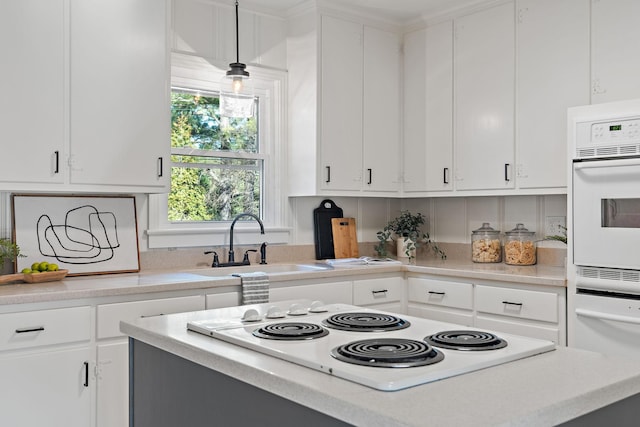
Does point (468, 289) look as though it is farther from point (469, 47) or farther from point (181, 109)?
point (181, 109)

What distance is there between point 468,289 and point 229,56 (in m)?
2.07

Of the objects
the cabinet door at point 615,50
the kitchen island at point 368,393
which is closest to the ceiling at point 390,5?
the cabinet door at point 615,50

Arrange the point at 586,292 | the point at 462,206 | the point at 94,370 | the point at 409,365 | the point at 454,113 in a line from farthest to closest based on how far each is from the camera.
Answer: the point at 462,206
the point at 454,113
the point at 586,292
the point at 94,370
the point at 409,365

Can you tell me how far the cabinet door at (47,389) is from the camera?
256cm

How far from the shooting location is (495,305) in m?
3.46

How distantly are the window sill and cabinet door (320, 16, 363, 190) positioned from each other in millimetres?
473

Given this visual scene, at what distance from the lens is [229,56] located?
403cm

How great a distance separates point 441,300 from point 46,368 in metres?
2.16

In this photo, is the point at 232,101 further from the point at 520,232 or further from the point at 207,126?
the point at 520,232

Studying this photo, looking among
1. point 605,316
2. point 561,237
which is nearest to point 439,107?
point 561,237

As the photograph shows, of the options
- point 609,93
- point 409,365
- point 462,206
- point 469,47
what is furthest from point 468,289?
point 409,365

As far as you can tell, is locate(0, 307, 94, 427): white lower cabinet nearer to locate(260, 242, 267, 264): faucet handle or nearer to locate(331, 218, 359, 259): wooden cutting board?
locate(260, 242, 267, 264): faucet handle

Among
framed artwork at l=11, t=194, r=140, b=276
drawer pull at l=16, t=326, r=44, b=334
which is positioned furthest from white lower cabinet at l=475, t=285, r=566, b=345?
drawer pull at l=16, t=326, r=44, b=334

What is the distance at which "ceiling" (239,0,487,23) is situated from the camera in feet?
13.3
